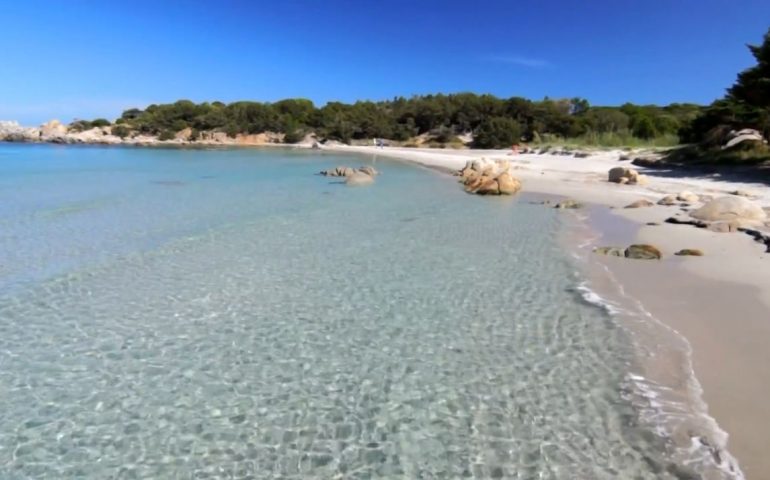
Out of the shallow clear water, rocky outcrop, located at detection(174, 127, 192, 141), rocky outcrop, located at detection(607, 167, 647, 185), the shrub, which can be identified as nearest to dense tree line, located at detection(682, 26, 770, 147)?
rocky outcrop, located at detection(607, 167, 647, 185)

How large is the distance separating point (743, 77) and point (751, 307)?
1886cm

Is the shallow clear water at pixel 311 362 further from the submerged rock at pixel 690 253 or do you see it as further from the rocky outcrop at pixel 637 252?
the submerged rock at pixel 690 253

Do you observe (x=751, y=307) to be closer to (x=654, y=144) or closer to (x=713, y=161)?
(x=713, y=161)

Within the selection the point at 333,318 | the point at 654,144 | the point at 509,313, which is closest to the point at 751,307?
the point at 509,313

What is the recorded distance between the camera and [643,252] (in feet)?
29.6

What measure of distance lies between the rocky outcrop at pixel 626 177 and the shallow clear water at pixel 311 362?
1149cm

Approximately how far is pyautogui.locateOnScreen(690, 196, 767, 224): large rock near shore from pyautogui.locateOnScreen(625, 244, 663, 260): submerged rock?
11.1 feet

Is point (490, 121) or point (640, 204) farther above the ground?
point (490, 121)

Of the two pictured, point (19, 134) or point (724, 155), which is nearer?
point (724, 155)

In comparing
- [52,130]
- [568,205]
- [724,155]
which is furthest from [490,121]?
[52,130]

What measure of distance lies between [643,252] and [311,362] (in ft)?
21.2

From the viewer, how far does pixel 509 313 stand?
665 centimetres

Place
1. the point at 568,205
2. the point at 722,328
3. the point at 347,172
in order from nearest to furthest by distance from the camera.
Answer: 1. the point at 722,328
2. the point at 568,205
3. the point at 347,172

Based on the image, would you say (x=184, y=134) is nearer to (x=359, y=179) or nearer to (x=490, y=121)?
(x=490, y=121)
